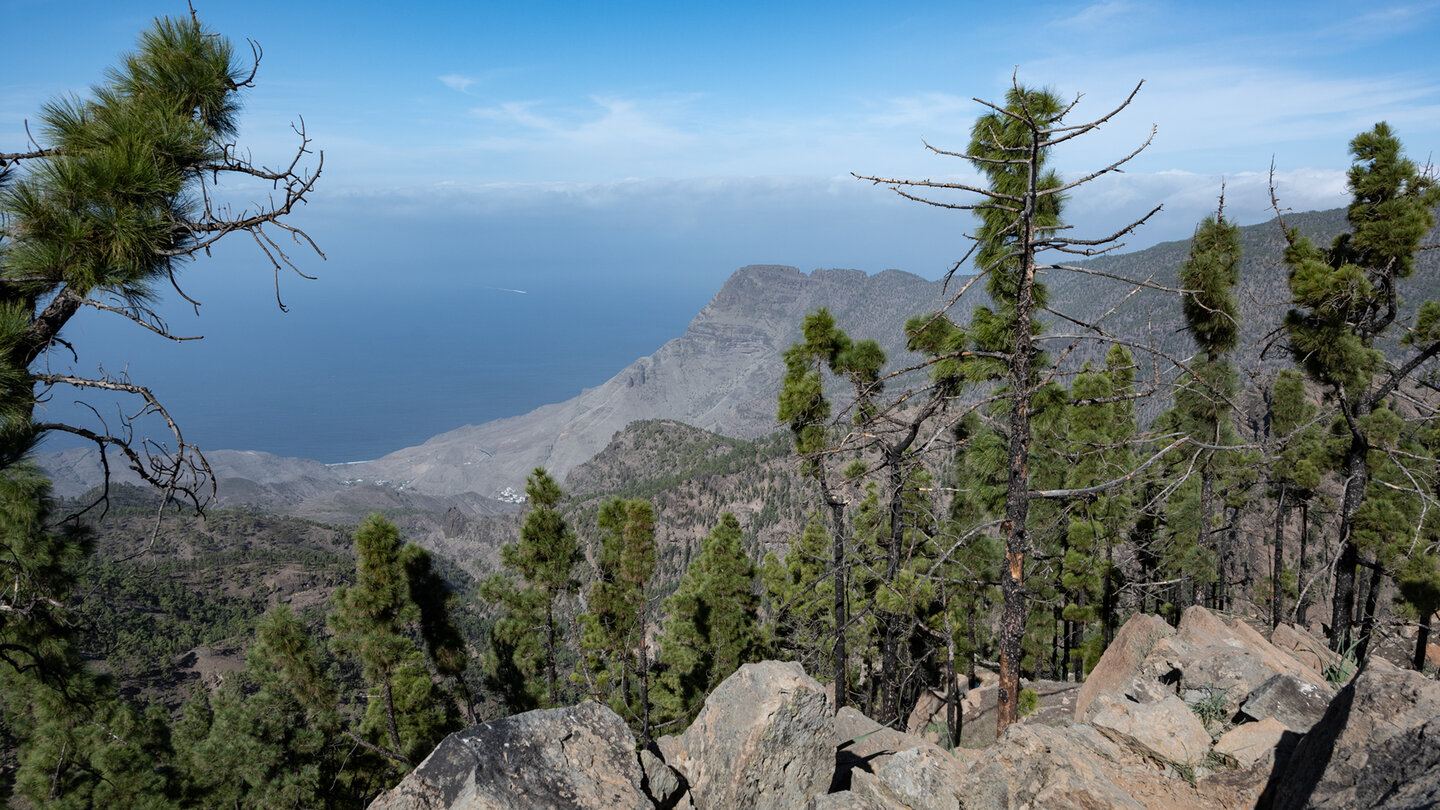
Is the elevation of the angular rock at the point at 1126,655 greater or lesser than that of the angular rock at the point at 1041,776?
lesser

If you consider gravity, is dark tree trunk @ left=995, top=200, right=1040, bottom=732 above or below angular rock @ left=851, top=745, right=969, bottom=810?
above

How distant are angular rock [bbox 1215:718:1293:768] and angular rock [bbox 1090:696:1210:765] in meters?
0.15

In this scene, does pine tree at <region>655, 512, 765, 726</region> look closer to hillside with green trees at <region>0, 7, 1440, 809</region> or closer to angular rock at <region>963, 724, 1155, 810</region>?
hillside with green trees at <region>0, 7, 1440, 809</region>

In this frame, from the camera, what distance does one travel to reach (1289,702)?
613cm

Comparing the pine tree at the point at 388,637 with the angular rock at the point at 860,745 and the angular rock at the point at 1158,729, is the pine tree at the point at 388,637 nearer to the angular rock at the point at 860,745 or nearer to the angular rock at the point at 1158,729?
the angular rock at the point at 860,745

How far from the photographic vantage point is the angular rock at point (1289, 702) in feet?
19.6

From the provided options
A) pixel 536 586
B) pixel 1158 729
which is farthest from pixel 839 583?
pixel 536 586

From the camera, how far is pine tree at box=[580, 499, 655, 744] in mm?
19656

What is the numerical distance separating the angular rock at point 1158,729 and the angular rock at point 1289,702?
599mm

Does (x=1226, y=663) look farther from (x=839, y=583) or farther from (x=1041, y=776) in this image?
(x=839, y=583)

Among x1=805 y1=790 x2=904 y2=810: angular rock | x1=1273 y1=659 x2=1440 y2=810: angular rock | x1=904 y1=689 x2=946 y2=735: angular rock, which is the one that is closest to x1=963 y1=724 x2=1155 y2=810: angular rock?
x1=805 y1=790 x2=904 y2=810: angular rock

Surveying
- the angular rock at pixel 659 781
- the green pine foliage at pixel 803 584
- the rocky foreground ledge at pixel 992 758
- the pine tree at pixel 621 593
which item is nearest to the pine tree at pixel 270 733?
the pine tree at pixel 621 593

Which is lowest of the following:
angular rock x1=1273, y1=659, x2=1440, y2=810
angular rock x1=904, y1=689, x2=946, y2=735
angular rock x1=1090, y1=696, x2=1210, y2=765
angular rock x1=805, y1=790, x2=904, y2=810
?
angular rock x1=904, y1=689, x2=946, y2=735

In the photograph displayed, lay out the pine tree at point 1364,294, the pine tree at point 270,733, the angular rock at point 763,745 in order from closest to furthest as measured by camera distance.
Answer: the angular rock at point 763,745 < the pine tree at point 1364,294 < the pine tree at point 270,733
